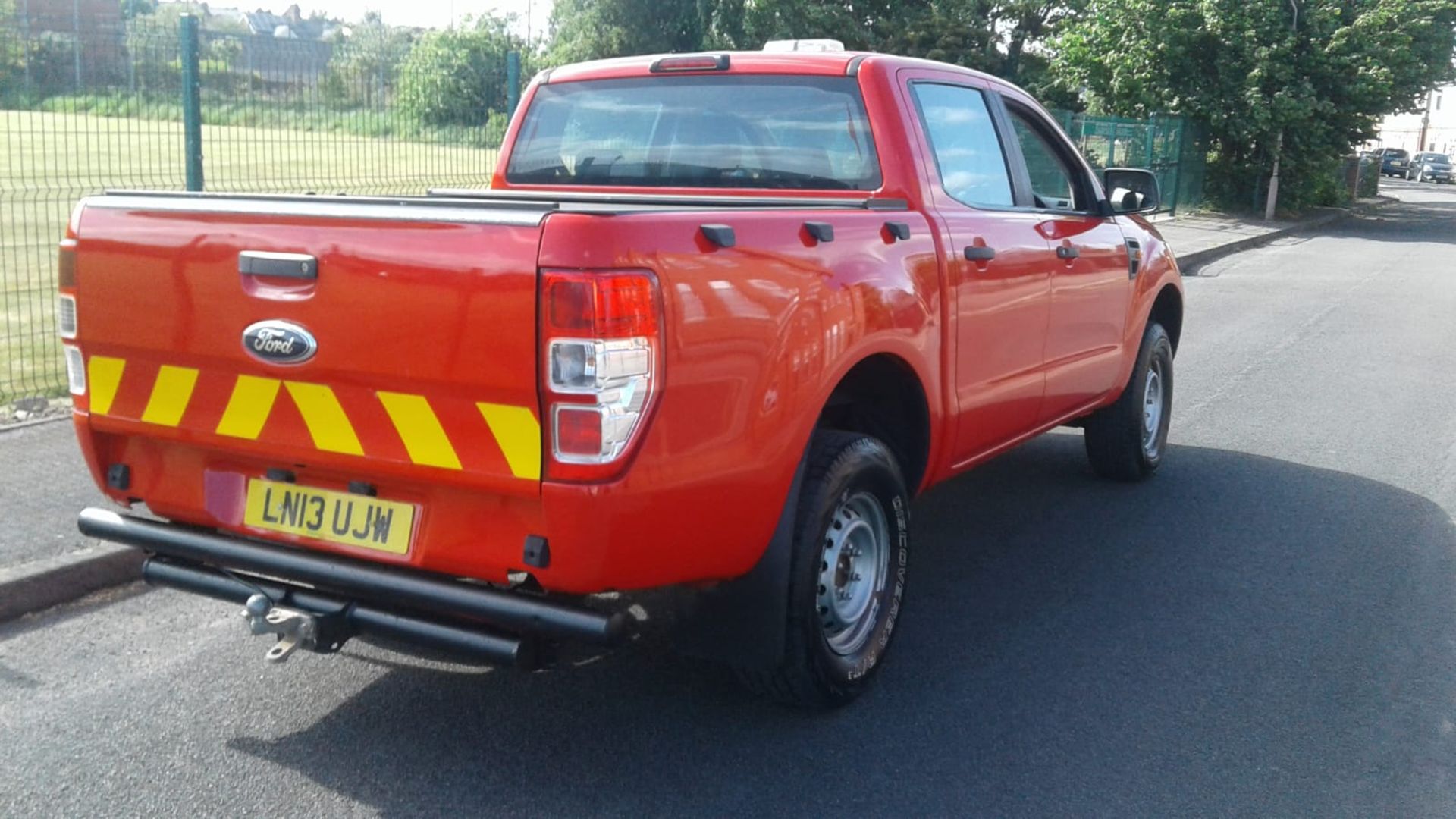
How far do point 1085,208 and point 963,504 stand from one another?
4.71ft

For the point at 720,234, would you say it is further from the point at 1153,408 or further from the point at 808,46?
the point at 1153,408

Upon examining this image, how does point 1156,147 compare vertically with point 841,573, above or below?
above

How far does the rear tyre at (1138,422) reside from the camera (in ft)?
21.4

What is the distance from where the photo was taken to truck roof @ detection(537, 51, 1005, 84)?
4723mm

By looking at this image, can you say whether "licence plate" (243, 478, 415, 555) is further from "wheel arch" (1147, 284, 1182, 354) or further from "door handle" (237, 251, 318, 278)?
"wheel arch" (1147, 284, 1182, 354)

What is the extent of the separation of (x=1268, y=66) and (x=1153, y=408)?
2388 centimetres

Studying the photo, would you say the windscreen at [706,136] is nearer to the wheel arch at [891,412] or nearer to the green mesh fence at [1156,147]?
the wheel arch at [891,412]

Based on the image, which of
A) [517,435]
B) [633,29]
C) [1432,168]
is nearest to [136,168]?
[517,435]

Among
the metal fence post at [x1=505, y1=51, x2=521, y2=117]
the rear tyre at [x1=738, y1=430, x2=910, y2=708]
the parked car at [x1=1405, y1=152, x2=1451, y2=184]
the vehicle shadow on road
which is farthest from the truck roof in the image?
the parked car at [x1=1405, y1=152, x2=1451, y2=184]

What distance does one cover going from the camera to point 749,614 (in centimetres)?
356

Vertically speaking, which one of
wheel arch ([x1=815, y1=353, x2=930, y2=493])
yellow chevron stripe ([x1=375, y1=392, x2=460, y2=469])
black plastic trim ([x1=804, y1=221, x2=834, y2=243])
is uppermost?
black plastic trim ([x1=804, y1=221, x2=834, y2=243])

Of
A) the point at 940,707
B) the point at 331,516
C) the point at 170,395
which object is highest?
the point at 170,395

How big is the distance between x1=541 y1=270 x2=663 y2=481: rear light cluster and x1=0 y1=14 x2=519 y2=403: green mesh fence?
16.6ft

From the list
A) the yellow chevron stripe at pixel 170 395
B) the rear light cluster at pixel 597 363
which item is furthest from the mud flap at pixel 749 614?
the yellow chevron stripe at pixel 170 395
